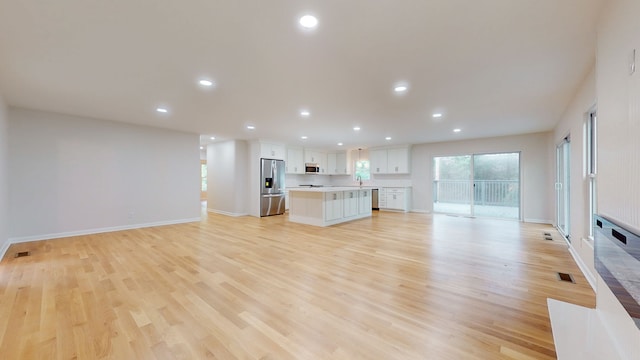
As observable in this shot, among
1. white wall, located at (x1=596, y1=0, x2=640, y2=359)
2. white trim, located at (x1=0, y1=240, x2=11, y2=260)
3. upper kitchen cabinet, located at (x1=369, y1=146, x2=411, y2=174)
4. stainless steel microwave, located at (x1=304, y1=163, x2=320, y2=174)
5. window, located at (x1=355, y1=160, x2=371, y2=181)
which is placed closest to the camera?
white wall, located at (x1=596, y1=0, x2=640, y2=359)

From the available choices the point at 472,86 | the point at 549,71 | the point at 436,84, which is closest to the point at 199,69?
the point at 436,84

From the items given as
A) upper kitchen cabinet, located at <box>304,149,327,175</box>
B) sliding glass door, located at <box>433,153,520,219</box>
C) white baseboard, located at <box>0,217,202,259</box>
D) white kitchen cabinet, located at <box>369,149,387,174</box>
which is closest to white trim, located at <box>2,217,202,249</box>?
white baseboard, located at <box>0,217,202,259</box>

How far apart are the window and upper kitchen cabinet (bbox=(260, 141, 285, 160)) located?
136 inches

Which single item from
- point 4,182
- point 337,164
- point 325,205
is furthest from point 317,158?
point 4,182

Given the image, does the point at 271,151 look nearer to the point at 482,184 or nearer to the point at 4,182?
the point at 4,182

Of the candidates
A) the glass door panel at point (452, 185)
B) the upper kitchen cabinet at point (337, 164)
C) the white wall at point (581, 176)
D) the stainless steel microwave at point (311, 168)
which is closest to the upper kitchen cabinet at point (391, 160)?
the glass door panel at point (452, 185)

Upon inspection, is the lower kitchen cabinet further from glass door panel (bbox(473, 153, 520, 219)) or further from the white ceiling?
glass door panel (bbox(473, 153, 520, 219))

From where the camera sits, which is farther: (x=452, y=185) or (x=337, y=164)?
(x=337, y=164)

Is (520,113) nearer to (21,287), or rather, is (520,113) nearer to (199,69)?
(199,69)

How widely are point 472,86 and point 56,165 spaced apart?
7.44 m

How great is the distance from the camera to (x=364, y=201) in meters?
7.62

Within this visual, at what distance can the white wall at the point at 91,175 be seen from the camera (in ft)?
14.9

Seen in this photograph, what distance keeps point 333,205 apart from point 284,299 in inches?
161

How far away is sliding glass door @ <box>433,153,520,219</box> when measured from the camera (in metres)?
7.18
